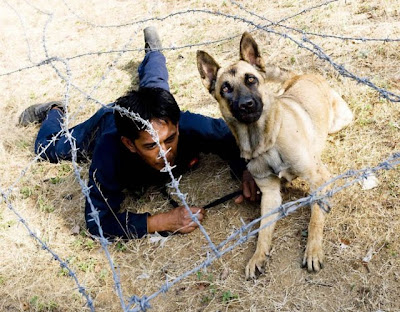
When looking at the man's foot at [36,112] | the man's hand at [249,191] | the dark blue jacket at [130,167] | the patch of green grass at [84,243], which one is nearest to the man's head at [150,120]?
the dark blue jacket at [130,167]

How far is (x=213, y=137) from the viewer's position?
151 inches

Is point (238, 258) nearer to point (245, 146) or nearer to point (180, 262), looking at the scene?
point (180, 262)

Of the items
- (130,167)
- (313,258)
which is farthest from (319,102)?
(130,167)

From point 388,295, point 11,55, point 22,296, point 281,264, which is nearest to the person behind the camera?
point 388,295

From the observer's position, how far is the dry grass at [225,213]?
2920 mm

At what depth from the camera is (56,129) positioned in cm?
508

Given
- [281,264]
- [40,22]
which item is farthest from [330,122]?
[40,22]

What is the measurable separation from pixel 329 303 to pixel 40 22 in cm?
835

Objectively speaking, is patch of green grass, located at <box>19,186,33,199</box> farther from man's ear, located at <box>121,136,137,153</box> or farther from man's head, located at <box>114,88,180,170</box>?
man's head, located at <box>114,88,180,170</box>

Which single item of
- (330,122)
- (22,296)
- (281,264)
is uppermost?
A: (330,122)

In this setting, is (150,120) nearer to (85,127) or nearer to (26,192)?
(85,127)

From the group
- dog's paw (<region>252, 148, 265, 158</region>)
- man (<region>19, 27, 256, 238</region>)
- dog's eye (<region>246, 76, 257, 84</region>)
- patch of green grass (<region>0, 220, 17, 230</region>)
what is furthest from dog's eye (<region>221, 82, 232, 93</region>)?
patch of green grass (<region>0, 220, 17, 230</region>)

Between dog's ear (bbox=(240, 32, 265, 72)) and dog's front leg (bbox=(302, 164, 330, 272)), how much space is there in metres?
1.00

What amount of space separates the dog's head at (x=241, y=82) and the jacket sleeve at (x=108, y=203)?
1.04 meters
